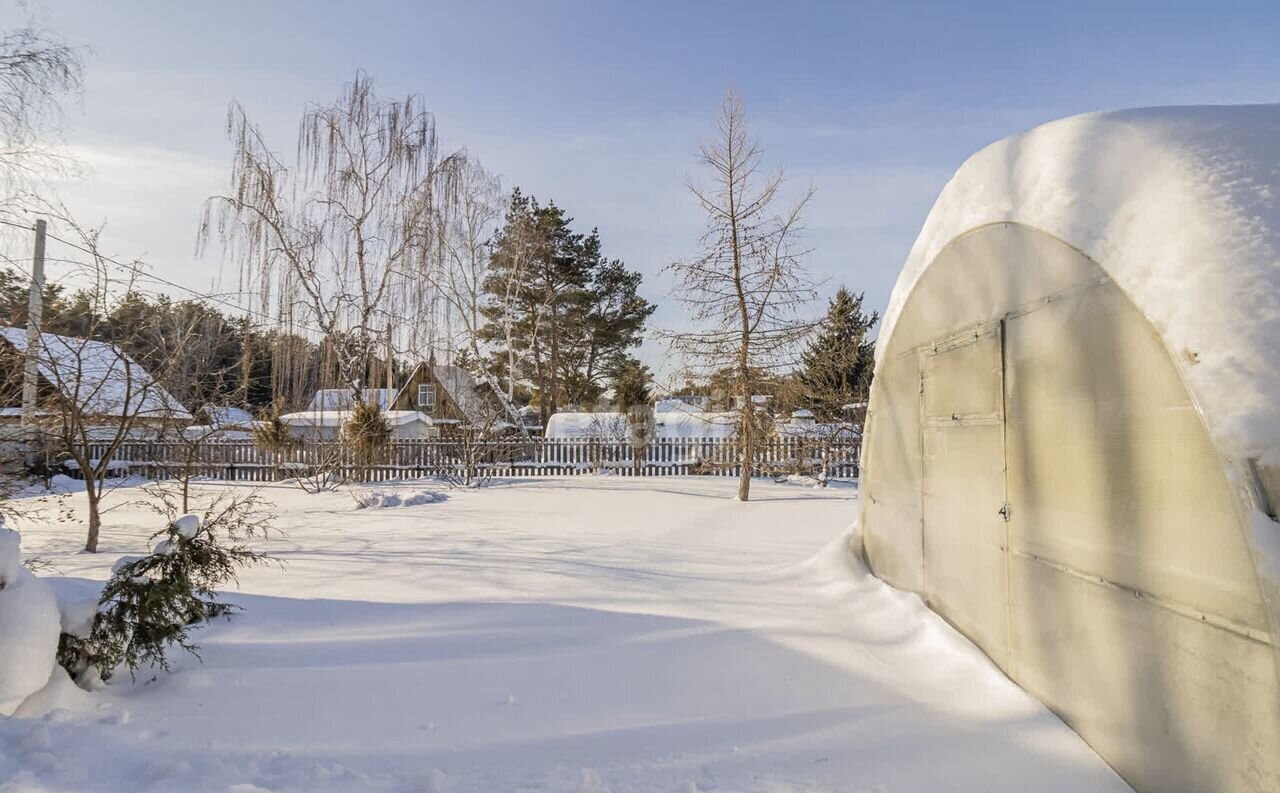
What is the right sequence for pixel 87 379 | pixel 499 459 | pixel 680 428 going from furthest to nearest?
pixel 680 428 → pixel 499 459 → pixel 87 379

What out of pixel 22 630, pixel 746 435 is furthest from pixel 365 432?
pixel 22 630

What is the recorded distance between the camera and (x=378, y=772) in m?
2.51

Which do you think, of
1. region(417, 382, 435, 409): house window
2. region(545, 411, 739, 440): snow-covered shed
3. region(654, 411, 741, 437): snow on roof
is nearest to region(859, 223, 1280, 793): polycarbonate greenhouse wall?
region(545, 411, 739, 440): snow-covered shed

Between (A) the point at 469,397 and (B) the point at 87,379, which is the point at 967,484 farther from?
(A) the point at 469,397

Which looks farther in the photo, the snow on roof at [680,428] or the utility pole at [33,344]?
the snow on roof at [680,428]

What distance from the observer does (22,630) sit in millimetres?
2744

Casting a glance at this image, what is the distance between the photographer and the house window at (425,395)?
31406mm

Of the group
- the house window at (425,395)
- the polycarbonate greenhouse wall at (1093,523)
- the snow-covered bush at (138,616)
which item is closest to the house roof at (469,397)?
the house window at (425,395)

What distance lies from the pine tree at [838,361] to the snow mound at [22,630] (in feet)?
35.2

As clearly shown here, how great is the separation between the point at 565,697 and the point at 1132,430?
2.63 m

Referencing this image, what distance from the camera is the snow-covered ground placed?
248cm

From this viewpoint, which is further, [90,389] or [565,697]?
[90,389]

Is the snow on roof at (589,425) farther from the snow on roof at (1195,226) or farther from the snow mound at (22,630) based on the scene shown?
the snow on roof at (1195,226)

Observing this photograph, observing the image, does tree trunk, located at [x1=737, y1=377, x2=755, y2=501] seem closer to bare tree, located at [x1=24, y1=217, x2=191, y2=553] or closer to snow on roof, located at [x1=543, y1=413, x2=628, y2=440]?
snow on roof, located at [x1=543, y1=413, x2=628, y2=440]
